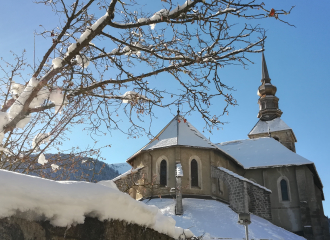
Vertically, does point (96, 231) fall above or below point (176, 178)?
below

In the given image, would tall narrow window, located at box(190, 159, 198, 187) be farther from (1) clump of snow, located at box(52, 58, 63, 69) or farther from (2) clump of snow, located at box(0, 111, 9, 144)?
(2) clump of snow, located at box(0, 111, 9, 144)

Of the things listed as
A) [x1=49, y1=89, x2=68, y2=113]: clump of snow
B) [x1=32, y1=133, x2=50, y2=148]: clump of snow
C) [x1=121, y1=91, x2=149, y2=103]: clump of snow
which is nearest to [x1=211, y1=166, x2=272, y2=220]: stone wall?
[x1=121, y1=91, x2=149, y2=103]: clump of snow

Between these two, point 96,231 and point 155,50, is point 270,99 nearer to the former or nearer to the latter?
point 155,50

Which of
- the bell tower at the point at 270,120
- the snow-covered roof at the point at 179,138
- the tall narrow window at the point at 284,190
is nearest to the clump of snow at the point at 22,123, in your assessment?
the snow-covered roof at the point at 179,138

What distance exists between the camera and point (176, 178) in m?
20.3

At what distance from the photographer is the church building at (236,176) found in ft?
71.2

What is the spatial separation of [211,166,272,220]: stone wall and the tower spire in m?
19.1

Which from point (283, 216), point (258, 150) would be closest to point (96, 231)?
point (283, 216)

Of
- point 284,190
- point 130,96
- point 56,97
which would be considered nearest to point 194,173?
point 284,190

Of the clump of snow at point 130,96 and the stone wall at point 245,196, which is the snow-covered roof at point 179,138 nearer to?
the stone wall at point 245,196

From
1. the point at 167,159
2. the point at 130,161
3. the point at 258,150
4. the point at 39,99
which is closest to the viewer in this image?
the point at 39,99

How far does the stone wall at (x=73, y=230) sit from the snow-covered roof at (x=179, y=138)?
61.5ft

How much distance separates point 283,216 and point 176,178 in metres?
11.4

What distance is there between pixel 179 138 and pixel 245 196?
18.7 ft
